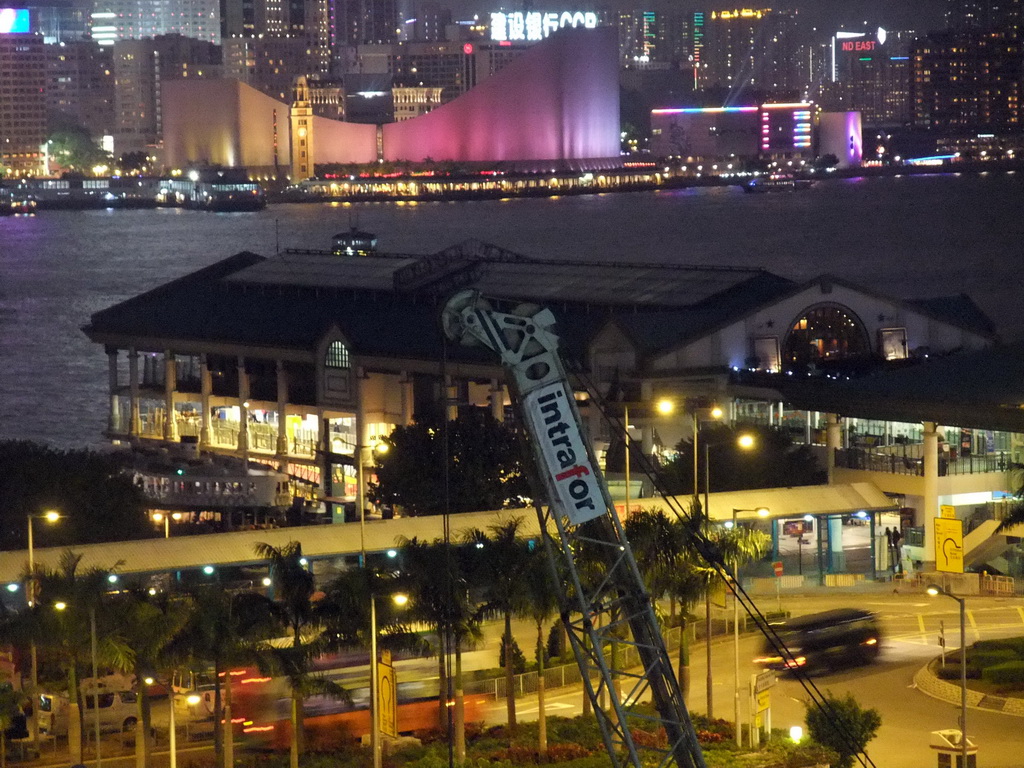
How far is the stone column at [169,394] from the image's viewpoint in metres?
27.1

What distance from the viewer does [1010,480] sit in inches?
676

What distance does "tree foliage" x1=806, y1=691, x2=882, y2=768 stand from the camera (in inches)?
383

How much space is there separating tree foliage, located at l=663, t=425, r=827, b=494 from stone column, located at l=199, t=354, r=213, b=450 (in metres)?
9.51

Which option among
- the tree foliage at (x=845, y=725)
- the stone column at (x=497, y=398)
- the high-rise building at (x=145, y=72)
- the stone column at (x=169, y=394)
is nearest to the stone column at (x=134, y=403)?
the stone column at (x=169, y=394)

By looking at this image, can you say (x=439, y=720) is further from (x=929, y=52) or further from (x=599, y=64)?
(x=929, y=52)

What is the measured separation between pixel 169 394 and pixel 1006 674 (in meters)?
17.1

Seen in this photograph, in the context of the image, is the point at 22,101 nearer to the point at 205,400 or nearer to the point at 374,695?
the point at 205,400

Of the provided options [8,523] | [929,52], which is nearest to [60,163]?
[929,52]

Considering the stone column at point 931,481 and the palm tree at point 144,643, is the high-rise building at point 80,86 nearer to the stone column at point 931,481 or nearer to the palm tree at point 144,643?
the stone column at point 931,481

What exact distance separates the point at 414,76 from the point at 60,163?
23.1 meters

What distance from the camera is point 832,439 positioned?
18.6 meters

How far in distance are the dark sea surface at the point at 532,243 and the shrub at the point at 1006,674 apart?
23.1 m

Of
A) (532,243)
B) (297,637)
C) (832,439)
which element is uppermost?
(297,637)

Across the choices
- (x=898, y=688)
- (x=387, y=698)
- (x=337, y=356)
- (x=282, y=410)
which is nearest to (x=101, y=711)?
(x=387, y=698)
